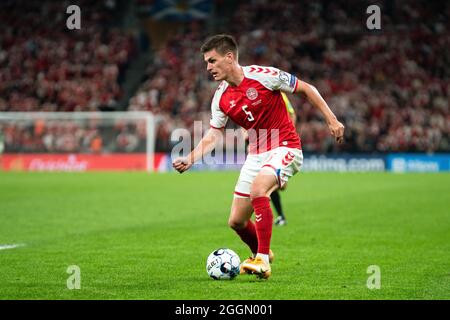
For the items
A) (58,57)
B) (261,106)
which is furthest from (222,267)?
(58,57)

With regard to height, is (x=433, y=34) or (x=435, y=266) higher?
(x=433, y=34)

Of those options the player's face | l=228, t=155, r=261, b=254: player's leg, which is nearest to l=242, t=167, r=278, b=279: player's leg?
l=228, t=155, r=261, b=254: player's leg

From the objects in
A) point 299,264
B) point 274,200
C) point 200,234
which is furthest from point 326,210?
point 299,264

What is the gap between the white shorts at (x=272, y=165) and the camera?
862 centimetres

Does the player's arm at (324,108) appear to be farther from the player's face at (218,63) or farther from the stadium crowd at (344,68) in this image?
the stadium crowd at (344,68)

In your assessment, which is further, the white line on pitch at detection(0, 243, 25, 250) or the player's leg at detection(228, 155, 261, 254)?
the white line on pitch at detection(0, 243, 25, 250)

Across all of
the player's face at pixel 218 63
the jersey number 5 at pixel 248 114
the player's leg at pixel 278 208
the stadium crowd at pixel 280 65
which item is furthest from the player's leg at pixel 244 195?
the stadium crowd at pixel 280 65

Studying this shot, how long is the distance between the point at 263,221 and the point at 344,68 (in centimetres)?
3028

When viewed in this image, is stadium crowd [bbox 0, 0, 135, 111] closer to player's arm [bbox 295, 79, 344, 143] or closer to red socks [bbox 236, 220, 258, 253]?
red socks [bbox 236, 220, 258, 253]

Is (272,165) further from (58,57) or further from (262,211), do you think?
(58,57)

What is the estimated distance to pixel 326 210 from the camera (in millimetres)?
17453

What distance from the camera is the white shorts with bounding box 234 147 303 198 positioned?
862 cm
